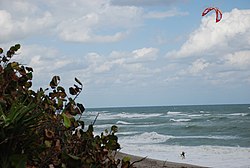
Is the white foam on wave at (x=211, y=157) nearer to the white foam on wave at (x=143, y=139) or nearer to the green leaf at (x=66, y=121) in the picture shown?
the white foam on wave at (x=143, y=139)

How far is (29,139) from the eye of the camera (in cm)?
224

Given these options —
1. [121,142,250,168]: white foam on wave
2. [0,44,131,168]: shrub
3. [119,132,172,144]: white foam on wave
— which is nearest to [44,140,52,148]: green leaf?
[0,44,131,168]: shrub

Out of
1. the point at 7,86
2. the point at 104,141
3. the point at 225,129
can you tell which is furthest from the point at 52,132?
the point at 225,129

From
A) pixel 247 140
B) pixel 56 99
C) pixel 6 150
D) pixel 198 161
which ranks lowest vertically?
pixel 6 150

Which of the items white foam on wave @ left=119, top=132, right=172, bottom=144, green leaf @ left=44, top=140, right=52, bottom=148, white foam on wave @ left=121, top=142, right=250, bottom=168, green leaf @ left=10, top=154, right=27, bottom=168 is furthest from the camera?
white foam on wave @ left=119, top=132, right=172, bottom=144

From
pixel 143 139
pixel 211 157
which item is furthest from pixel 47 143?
pixel 143 139

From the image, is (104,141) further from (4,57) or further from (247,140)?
(247,140)

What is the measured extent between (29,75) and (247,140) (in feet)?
75.5

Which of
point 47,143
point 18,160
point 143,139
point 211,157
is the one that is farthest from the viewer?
point 143,139

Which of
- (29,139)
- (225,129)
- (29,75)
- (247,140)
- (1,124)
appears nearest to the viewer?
(1,124)

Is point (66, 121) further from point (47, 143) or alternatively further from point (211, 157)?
point (211, 157)

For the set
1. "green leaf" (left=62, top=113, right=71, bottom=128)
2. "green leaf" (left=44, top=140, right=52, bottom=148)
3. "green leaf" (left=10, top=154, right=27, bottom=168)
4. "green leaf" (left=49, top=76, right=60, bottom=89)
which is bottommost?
"green leaf" (left=10, top=154, right=27, bottom=168)

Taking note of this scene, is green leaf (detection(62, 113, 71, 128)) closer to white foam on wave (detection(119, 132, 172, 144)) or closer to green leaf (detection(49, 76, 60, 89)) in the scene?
green leaf (detection(49, 76, 60, 89))

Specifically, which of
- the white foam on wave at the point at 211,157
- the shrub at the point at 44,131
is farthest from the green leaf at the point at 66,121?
the white foam on wave at the point at 211,157
